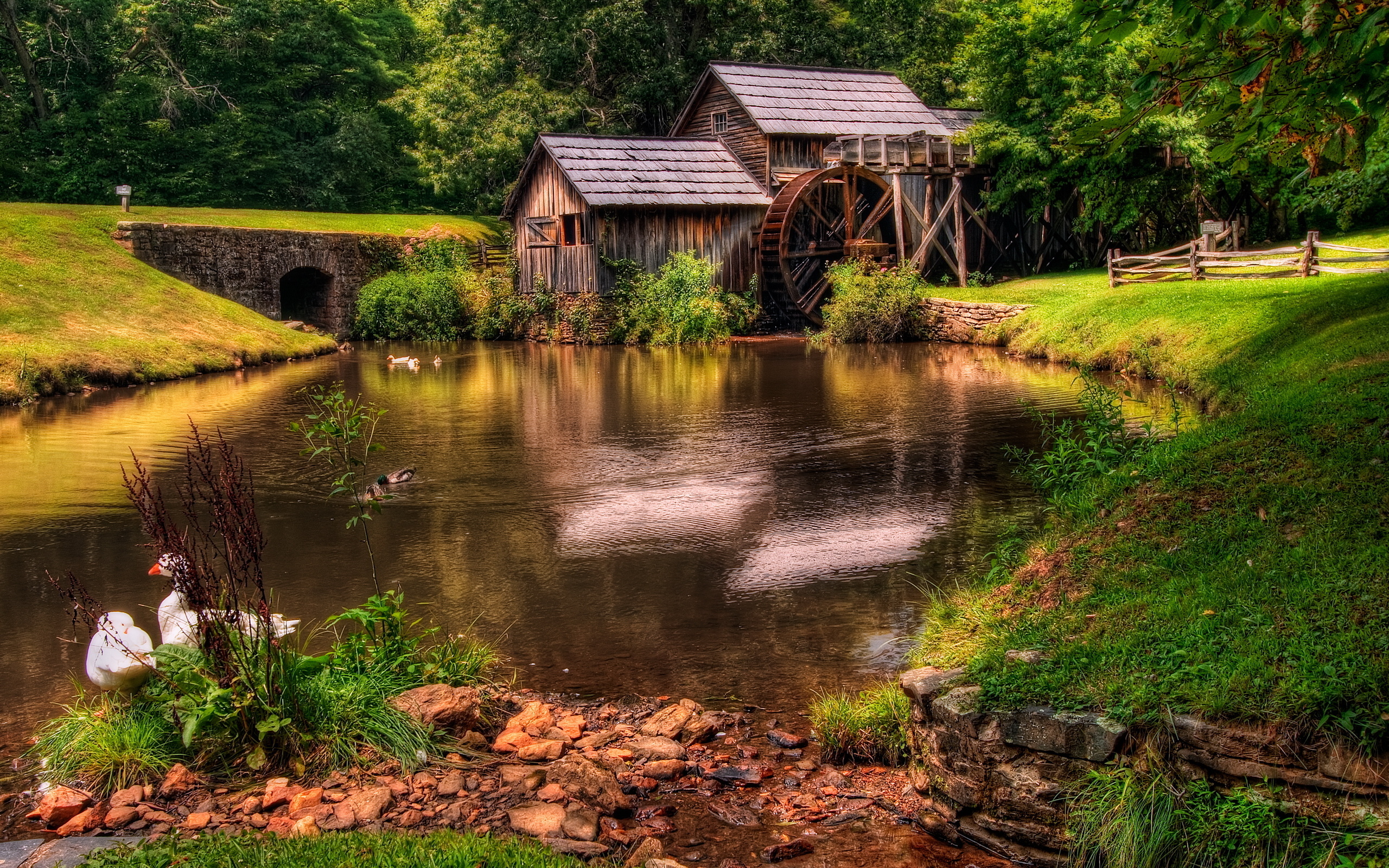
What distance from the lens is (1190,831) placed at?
4.48 metres

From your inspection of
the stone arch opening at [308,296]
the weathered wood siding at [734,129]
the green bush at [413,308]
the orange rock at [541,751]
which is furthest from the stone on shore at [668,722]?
the stone arch opening at [308,296]

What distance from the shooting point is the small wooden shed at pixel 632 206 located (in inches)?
1157

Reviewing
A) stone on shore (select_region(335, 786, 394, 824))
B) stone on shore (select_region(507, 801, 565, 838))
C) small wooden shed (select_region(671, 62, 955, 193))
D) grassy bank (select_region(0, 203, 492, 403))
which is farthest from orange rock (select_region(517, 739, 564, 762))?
small wooden shed (select_region(671, 62, 955, 193))

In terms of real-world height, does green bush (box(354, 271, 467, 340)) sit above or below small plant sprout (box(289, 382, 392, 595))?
above

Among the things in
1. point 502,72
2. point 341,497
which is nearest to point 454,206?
point 502,72

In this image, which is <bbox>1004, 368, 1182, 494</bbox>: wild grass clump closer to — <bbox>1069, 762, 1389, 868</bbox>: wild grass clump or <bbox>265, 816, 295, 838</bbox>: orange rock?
<bbox>1069, 762, 1389, 868</bbox>: wild grass clump

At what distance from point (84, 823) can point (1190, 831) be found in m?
4.60

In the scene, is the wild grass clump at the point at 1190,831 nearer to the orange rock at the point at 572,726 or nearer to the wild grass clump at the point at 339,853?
the wild grass clump at the point at 339,853

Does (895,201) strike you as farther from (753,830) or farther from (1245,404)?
(753,830)

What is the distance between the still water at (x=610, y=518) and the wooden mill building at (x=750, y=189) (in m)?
9.98

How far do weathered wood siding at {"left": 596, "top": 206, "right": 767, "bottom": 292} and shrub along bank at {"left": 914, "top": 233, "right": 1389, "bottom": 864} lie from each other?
20.6 m

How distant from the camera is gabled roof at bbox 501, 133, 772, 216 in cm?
2916

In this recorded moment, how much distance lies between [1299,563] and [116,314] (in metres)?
25.0

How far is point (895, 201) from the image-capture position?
30953 millimetres
